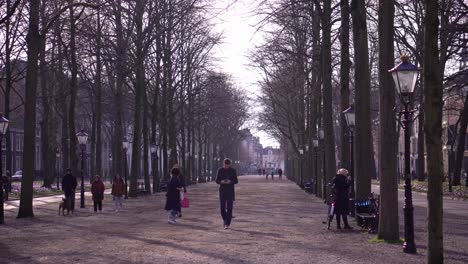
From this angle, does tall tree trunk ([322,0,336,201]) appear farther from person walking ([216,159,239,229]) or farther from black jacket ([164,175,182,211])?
person walking ([216,159,239,229])

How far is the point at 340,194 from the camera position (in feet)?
57.4

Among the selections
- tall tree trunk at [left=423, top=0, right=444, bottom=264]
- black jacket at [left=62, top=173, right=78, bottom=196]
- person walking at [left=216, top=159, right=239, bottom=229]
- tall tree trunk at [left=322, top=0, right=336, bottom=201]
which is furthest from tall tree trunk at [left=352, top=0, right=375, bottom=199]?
black jacket at [left=62, top=173, right=78, bottom=196]

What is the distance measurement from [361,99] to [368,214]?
2.87 metres

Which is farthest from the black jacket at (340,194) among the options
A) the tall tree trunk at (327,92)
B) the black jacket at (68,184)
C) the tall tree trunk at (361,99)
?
the black jacket at (68,184)

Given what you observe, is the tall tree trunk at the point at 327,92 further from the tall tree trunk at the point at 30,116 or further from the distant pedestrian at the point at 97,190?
the tall tree trunk at the point at 30,116

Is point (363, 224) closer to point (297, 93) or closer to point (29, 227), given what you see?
point (29, 227)

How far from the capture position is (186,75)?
50344mm

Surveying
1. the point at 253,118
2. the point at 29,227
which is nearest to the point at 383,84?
the point at 29,227

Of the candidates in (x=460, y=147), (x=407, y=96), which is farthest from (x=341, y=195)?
(x=460, y=147)

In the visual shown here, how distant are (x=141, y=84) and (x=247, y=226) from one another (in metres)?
23.2

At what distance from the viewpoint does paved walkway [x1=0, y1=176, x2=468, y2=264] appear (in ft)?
39.5

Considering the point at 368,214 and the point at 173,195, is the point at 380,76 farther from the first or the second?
the point at 173,195

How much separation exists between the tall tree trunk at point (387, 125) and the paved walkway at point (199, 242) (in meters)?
0.88

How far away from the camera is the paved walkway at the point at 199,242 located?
39.5 ft
